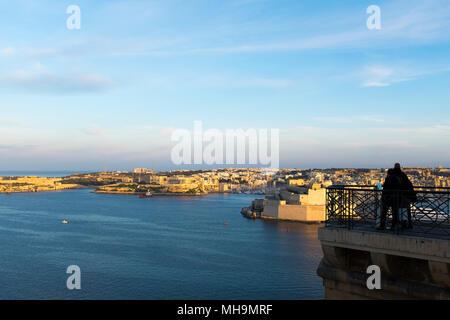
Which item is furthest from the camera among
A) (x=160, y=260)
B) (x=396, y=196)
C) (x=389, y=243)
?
(x=160, y=260)

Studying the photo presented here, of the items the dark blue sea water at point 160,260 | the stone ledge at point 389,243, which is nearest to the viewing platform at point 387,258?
the stone ledge at point 389,243

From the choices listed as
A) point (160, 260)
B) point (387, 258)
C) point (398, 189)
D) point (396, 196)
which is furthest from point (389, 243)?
point (160, 260)

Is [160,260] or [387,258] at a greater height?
[387,258]

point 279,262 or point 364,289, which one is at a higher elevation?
point 364,289

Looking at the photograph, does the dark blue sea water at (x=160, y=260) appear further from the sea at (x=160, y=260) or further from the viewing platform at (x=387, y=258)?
the viewing platform at (x=387, y=258)

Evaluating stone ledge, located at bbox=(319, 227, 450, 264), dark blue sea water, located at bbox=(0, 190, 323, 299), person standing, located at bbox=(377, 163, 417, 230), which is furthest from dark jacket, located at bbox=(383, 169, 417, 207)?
dark blue sea water, located at bbox=(0, 190, 323, 299)

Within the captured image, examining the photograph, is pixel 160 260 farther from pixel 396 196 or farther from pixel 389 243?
pixel 389 243

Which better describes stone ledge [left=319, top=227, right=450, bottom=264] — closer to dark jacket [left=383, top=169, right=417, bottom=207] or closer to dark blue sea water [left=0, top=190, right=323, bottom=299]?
dark jacket [left=383, top=169, right=417, bottom=207]

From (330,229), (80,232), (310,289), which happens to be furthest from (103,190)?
(330,229)
